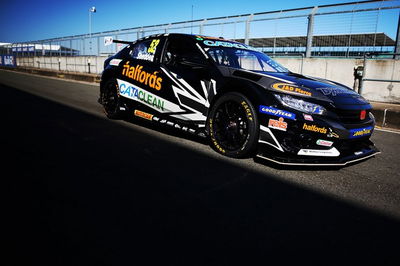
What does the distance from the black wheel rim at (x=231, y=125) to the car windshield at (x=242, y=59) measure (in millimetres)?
683

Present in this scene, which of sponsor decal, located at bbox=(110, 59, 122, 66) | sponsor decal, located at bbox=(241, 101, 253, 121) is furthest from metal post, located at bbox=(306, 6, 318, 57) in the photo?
sponsor decal, located at bbox=(241, 101, 253, 121)

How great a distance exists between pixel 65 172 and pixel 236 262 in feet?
6.35

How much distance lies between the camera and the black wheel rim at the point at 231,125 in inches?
133

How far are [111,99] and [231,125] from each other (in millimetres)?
2908

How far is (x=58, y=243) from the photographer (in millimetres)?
1689

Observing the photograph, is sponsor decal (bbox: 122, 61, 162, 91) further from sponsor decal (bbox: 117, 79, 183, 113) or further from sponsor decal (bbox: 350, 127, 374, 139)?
sponsor decal (bbox: 350, 127, 374, 139)

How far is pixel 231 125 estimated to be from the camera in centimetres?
A: 348

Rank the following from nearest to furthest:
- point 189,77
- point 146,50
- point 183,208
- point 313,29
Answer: point 183,208 → point 189,77 → point 146,50 → point 313,29

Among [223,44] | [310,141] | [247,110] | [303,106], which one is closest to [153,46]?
[223,44]

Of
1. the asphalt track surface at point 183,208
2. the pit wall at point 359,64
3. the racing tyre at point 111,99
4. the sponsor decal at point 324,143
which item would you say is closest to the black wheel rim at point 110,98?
the racing tyre at point 111,99

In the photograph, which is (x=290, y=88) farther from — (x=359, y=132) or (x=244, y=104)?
(x=359, y=132)

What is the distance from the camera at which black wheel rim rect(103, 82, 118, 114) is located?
5336 millimetres

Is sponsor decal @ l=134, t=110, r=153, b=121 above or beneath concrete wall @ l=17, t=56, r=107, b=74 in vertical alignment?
beneath

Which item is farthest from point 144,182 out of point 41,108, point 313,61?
point 313,61
